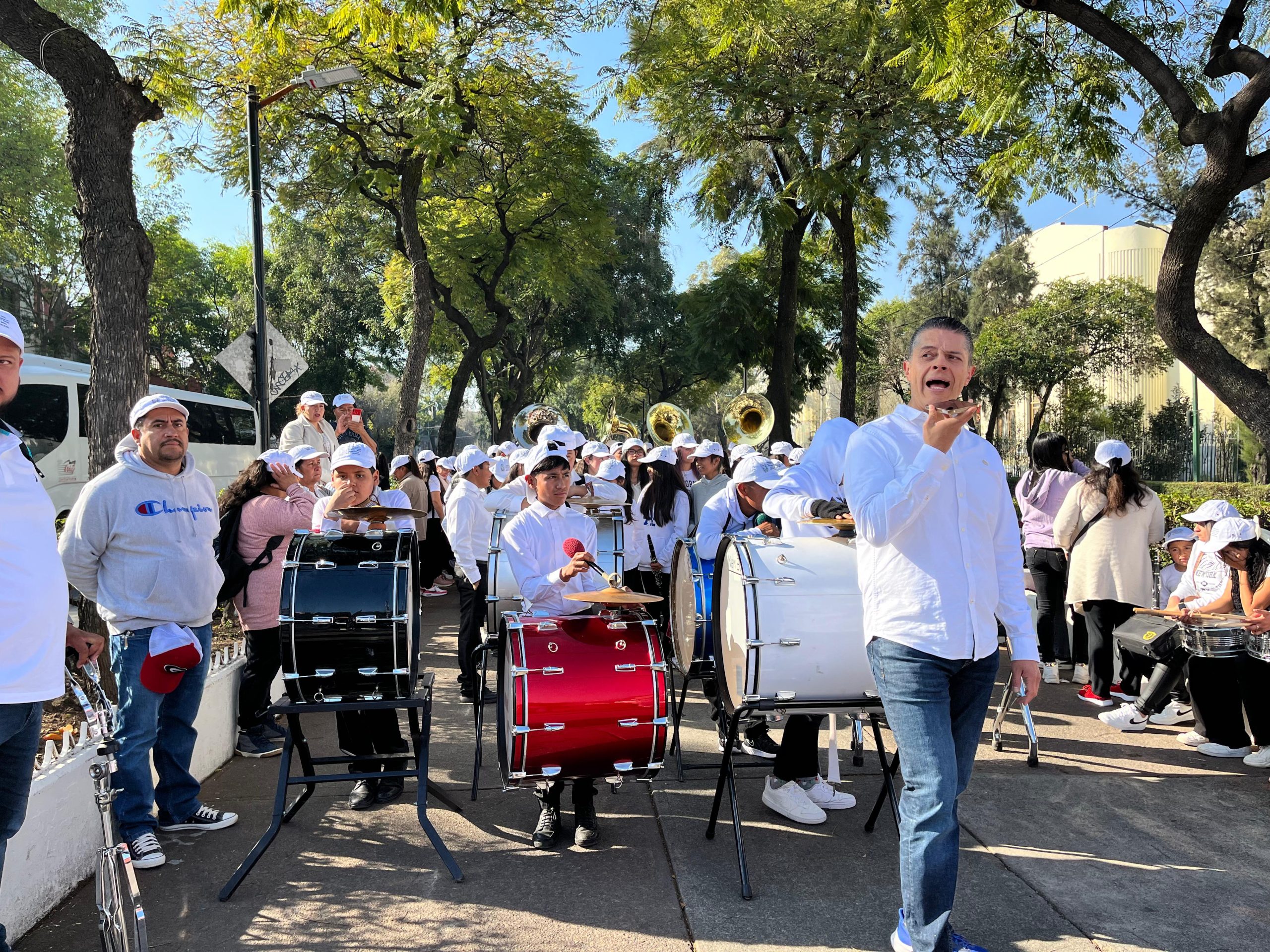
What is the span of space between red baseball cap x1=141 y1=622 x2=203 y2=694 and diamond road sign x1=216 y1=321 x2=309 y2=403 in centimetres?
726

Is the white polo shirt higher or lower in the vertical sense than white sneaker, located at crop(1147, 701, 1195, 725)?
higher

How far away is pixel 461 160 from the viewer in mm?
18219

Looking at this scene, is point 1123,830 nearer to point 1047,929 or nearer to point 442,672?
point 1047,929

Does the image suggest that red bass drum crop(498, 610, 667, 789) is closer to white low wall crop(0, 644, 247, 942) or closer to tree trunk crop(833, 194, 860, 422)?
white low wall crop(0, 644, 247, 942)

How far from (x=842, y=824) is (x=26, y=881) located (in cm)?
359

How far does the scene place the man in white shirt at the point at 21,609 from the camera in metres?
2.64

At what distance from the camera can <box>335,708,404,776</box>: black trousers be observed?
203 inches

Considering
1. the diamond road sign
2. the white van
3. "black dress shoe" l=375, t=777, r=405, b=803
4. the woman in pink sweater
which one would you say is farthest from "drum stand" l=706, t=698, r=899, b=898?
the white van

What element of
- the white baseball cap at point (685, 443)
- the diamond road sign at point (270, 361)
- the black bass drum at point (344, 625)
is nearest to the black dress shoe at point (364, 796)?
the black bass drum at point (344, 625)

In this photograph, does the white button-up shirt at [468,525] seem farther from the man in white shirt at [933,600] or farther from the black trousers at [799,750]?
the man in white shirt at [933,600]

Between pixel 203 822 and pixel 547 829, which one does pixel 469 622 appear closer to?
pixel 203 822

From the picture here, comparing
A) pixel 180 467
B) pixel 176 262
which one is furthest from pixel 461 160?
pixel 176 262

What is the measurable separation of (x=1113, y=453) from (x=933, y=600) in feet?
15.7

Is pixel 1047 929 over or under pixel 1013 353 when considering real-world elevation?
under
